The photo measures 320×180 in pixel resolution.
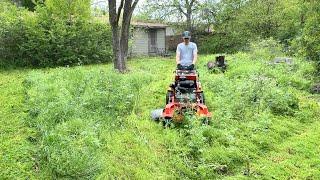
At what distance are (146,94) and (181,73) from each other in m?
2.20

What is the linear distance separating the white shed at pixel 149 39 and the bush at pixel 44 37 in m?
8.84

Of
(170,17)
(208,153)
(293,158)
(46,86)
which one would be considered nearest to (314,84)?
(293,158)

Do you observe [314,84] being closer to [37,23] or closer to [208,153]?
[208,153]

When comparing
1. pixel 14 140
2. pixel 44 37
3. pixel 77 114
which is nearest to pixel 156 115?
pixel 77 114

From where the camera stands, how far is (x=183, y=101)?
785 cm

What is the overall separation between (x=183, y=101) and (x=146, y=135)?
1294 mm

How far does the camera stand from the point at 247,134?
7.03 m

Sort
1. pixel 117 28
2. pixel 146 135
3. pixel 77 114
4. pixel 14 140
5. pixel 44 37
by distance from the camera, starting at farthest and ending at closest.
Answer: pixel 44 37, pixel 117 28, pixel 77 114, pixel 146 135, pixel 14 140

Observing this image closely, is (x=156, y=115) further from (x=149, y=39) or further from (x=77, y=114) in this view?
(x=149, y=39)

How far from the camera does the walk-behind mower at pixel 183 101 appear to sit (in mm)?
7377

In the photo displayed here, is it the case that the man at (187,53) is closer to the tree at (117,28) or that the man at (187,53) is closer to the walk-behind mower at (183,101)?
the walk-behind mower at (183,101)

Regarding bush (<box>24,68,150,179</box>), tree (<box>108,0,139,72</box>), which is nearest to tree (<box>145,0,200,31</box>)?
tree (<box>108,0,139,72</box>)

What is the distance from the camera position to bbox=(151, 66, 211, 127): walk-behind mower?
738 centimetres

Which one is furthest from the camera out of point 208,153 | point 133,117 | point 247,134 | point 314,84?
point 314,84
